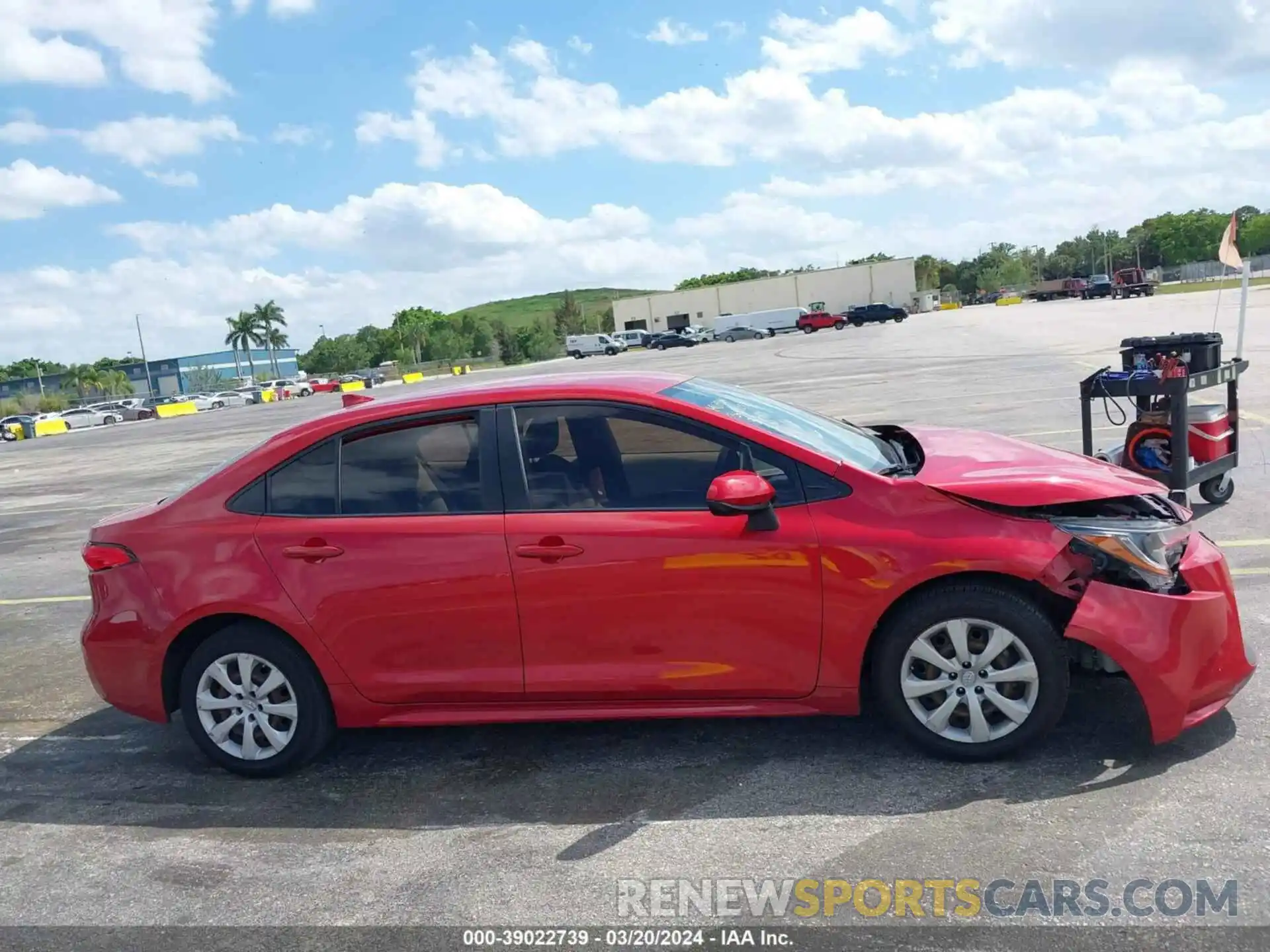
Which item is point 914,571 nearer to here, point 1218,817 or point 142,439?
point 1218,817

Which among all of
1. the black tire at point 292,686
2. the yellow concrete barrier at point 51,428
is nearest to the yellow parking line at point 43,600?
the black tire at point 292,686

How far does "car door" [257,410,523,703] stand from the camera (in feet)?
13.7

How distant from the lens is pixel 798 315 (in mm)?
85250

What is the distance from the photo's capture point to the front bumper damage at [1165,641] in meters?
3.74

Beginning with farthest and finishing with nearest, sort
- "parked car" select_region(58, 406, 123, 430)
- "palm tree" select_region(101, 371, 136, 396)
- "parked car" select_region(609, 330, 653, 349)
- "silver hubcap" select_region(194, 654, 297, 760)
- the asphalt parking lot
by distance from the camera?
"palm tree" select_region(101, 371, 136, 396) < "parked car" select_region(609, 330, 653, 349) < "parked car" select_region(58, 406, 123, 430) < "silver hubcap" select_region(194, 654, 297, 760) < the asphalt parking lot

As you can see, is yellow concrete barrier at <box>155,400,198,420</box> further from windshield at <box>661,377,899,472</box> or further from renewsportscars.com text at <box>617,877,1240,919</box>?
renewsportscars.com text at <box>617,877,1240,919</box>

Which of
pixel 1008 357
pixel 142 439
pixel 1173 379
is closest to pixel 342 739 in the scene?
pixel 1173 379

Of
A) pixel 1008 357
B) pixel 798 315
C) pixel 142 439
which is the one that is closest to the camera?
pixel 1008 357

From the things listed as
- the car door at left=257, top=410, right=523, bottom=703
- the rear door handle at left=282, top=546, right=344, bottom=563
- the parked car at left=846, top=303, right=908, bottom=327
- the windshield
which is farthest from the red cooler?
the parked car at left=846, top=303, right=908, bottom=327

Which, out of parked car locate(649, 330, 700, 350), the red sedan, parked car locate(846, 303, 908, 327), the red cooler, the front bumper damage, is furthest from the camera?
parked car locate(649, 330, 700, 350)

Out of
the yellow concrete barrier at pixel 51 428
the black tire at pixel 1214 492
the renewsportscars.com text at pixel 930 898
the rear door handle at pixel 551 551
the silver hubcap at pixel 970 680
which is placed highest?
the rear door handle at pixel 551 551

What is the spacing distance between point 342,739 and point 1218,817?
360 cm

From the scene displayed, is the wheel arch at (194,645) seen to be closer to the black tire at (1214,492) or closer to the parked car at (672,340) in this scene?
the black tire at (1214,492)

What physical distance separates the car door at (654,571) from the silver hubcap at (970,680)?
0.40 meters
